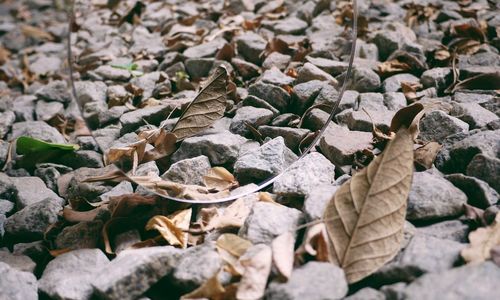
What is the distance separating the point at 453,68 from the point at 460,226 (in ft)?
2.20

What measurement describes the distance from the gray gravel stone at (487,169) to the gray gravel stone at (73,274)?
660 millimetres

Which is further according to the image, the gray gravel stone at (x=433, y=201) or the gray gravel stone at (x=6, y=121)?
the gray gravel stone at (x=6, y=121)

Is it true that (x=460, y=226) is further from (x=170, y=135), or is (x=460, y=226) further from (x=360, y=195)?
(x=170, y=135)

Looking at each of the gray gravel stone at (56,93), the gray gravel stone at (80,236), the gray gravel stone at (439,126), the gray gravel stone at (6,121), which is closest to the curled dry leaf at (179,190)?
the gray gravel stone at (80,236)

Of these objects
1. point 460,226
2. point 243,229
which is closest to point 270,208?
point 243,229

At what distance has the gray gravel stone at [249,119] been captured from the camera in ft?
3.71

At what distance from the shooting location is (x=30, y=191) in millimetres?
1048

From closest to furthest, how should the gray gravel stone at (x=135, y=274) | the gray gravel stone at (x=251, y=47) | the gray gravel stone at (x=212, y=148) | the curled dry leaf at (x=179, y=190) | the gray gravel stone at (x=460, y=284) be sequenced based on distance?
the gray gravel stone at (x=460, y=284) < the gray gravel stone at (x=135, y=274) < the curled dry leaf at (x=179, y=190) < the gray gravel stone at (x=212, y=148) < the gray gravel stone at (x=251, y=47)

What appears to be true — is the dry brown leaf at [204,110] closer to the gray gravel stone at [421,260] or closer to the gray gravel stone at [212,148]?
the gray gravel stone at [212,148]

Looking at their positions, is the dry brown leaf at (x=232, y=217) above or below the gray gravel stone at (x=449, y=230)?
below

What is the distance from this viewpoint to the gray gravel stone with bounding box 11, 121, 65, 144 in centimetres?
132

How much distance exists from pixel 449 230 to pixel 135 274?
49cm

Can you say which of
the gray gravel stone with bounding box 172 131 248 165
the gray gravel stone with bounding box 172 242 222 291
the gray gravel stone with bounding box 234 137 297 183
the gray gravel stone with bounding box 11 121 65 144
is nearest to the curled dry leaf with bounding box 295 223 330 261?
the gray gravel stone with bounding box 172 242 222 291

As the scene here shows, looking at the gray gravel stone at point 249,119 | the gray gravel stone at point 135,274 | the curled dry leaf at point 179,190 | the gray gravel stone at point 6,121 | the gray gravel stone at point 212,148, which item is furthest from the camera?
the gray gravel stone at point 6,121
